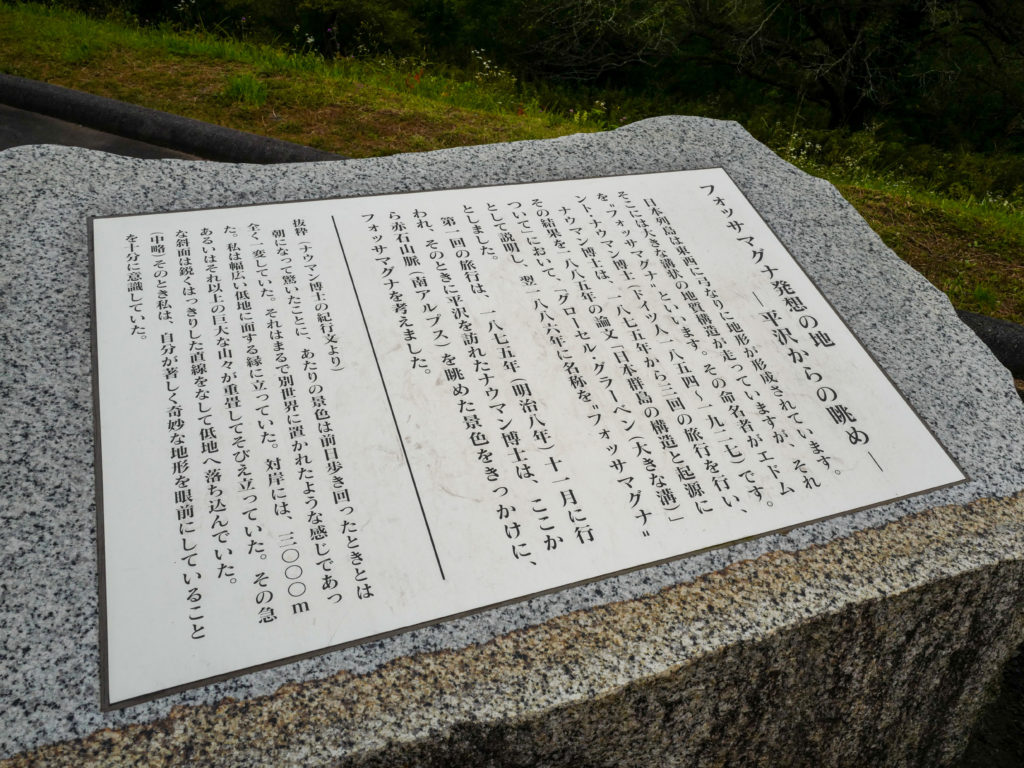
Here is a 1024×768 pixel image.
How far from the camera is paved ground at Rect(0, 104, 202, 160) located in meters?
4.71

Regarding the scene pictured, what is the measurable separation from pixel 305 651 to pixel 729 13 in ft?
32.1

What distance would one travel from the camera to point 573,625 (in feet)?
5.83

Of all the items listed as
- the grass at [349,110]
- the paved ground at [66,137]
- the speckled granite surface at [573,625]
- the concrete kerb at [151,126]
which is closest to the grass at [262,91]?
the grass at [349,110]

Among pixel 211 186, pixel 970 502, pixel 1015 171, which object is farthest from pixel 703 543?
pixel 1015 171

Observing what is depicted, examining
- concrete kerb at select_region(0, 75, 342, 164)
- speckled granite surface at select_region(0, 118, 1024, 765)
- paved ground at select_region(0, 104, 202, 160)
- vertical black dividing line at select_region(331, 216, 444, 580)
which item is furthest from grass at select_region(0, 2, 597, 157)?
vertical black dividing line at select_region(331, 216, 444, 580)

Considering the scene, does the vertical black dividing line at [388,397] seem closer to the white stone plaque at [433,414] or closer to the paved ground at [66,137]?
the white stone plaque at [433,414]

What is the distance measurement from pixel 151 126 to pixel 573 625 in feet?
14.1

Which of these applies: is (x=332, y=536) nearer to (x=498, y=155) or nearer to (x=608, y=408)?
(x=608, y=408)

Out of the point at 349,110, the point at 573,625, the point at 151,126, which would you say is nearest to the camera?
the point at 573,625

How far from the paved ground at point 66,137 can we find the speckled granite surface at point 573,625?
7.35 ft

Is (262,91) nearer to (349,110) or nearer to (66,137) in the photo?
(349,110)

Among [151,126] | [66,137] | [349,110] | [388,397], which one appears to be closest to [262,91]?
[349,110]

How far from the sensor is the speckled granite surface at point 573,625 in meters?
1.56

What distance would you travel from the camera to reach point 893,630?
6.56ft
